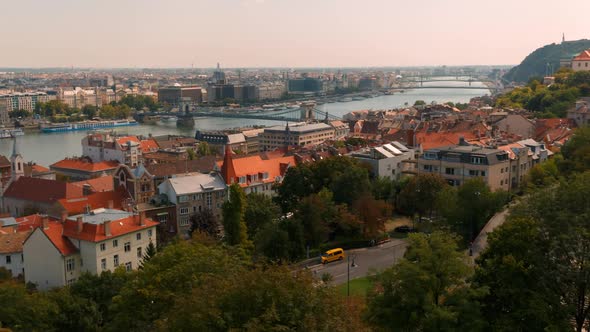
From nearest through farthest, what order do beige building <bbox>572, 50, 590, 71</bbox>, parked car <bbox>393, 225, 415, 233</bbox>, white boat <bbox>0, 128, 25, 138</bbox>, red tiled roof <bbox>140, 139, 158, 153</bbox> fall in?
parked car <bbox>393, 225, 415, 233</bbox> → red tiled roof <bbox>140, 139, 158, 153</bbox> → beige building <bbox>572, 50, 590, 71</bbox> → white boat <bbox>0, 128, 25, 138</bbox>

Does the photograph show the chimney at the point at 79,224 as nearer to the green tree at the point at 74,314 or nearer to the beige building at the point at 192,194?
the green tree at the point at 74,314

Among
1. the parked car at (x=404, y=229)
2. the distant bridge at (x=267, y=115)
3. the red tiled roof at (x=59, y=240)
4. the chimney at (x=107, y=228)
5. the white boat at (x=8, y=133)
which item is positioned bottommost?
the white boat at (x=8, y=133)

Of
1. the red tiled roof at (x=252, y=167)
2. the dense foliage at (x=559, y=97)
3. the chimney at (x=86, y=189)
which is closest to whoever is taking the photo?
the red tiled roof at (x=252, y=167)

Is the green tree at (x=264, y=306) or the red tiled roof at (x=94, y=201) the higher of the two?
the green tree at (x=264, y=306)

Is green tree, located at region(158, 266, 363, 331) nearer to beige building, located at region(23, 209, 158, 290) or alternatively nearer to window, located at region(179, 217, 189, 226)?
beige building, located at region(23, 209, 158, 290)

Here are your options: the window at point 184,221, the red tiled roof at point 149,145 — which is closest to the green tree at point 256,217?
the window at point 184,221

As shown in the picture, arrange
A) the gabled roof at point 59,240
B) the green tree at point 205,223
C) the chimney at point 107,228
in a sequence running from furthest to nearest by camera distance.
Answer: the green tree at point 205,223 → the chimney at point 107,228 → the gabled roof at point 59,240

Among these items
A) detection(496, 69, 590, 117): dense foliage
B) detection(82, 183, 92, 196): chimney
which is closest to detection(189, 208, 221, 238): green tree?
detection(82, 183, 92, 196): chimney

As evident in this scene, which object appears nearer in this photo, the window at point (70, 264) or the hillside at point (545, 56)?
the window at point (70, 264)
